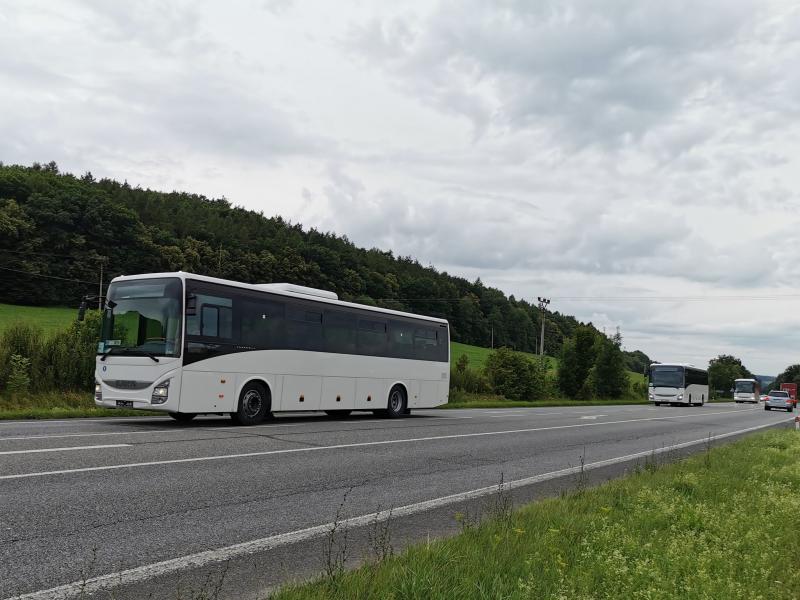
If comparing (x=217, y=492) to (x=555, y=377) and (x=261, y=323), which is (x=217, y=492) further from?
(x=555, y=377)

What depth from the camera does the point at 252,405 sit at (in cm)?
1577

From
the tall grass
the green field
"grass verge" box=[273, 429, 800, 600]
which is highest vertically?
the green field

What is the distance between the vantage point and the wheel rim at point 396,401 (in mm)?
20750

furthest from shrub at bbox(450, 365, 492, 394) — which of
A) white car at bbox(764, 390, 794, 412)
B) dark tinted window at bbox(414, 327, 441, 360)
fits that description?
white car at bbox(764, 390, 794, 412)

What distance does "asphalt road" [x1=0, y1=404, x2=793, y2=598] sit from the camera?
15.8 feet

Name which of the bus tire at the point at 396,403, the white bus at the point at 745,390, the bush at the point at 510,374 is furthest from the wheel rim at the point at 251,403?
the white bus at the point at 745,390

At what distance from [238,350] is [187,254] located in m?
63.5

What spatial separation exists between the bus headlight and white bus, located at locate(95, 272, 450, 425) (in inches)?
1.1

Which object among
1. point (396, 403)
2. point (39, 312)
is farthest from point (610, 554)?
point (39, 312)

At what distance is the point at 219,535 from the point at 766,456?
10775 mm

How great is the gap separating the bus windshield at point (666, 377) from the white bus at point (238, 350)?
115 ft

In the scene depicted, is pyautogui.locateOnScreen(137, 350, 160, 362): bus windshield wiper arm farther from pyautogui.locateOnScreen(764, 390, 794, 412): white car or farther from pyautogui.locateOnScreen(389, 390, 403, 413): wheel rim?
pyautogui.locateOnScreen(764, 390, 794, 412): white car

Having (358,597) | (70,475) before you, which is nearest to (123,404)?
(70,475)

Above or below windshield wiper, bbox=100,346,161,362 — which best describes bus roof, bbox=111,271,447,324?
above
